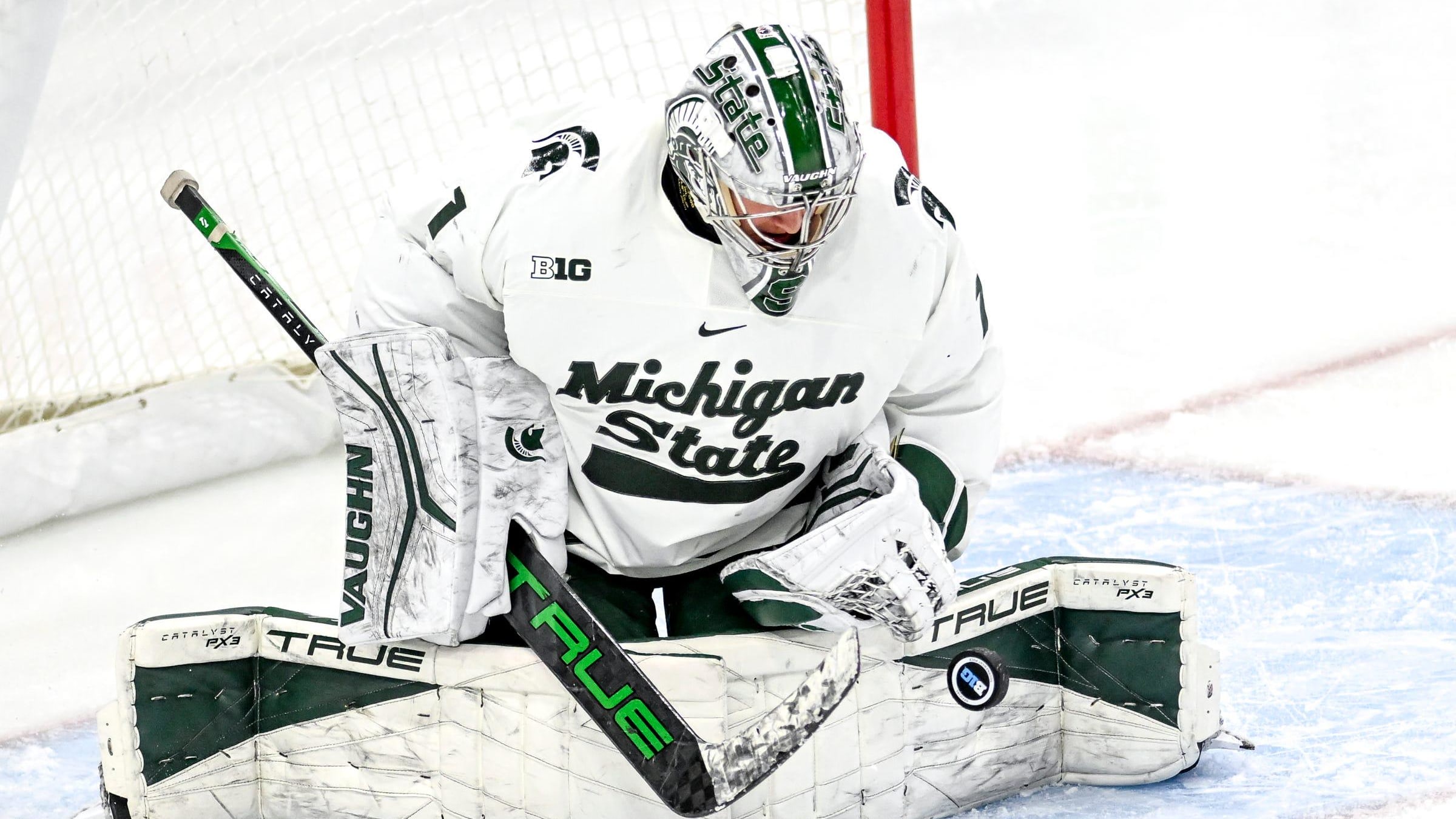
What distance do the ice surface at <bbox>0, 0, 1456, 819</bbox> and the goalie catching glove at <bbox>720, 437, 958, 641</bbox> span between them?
0.32 meters

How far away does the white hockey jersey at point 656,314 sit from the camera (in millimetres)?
1790

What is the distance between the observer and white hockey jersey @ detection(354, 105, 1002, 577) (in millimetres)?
1790

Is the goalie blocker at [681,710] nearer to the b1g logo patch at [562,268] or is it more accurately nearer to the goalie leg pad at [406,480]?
the goalie leg pad at [406,480]

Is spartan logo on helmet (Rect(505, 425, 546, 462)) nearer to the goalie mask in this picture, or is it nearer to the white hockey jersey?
the white hockey jersey

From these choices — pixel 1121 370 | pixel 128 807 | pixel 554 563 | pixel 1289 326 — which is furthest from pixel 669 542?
pixel 1289 326

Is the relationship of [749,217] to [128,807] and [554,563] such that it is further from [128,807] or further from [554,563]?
[128,807]

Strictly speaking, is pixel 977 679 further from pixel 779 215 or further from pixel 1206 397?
pixel 1206 397

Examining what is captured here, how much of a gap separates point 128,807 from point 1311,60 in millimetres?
4063

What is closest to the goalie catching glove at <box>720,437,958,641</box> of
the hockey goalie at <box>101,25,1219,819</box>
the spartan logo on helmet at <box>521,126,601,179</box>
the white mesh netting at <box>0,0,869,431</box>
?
the hockey goalie at <box>101,25,1219,819</box>

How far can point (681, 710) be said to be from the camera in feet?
5.97

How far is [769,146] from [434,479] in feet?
1.91

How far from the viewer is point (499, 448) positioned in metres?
1.91

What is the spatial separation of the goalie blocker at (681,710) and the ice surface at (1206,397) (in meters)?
0.10

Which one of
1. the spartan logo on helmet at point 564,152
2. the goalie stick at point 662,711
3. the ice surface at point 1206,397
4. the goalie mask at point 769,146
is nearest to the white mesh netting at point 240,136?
the ice surface at point 1206,397
